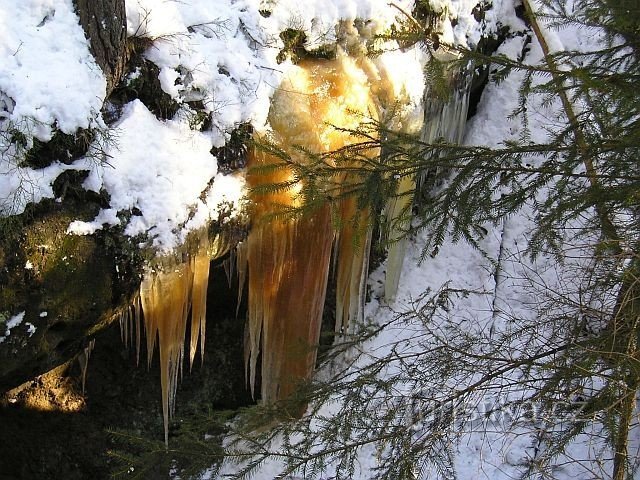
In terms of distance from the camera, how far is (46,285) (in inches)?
129

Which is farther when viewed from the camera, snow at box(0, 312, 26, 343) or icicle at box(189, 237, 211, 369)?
icicle at box(189, 237, 211, 369)

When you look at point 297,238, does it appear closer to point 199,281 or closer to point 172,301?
point 199,281

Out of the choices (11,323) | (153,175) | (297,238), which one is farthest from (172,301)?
(297,238)

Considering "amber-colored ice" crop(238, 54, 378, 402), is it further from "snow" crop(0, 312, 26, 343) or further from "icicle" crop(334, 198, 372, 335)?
"snow" crop(0, 312, 26, 343)

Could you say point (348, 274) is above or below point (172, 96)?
below

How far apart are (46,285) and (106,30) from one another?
1.39m

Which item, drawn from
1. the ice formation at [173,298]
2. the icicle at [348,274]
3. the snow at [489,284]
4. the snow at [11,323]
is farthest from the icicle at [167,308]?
the snow at [489,284]

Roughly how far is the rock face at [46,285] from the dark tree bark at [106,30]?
2.57 ft

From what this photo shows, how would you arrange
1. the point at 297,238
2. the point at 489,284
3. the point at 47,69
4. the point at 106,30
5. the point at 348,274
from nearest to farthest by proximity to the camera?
the point at 47,69 < the point at 106,30 < the point at 297,238 < the point at 348,274 < the point at 489,284

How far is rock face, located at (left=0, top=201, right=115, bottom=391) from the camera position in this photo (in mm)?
3186

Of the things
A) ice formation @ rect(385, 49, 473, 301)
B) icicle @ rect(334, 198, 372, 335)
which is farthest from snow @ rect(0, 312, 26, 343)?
ice formation @ rect(385, 49, 473, 301)

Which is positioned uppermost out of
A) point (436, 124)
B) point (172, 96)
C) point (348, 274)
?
point (436, 124)

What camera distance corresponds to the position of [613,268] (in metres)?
3.15

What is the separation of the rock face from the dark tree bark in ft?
2.57
